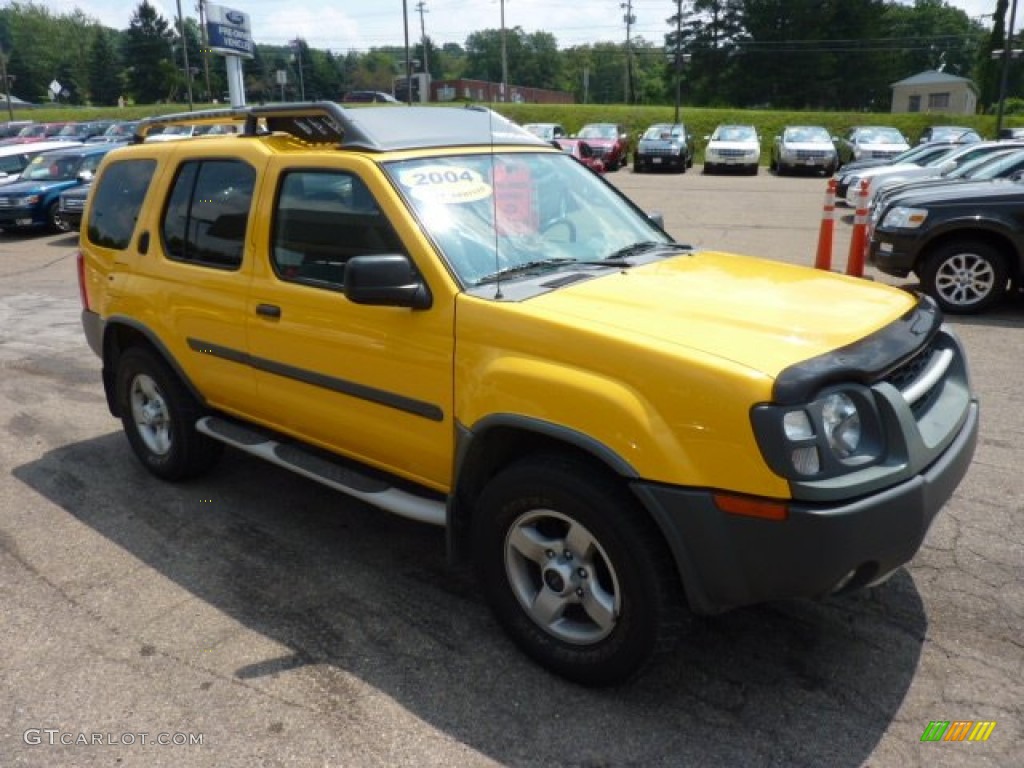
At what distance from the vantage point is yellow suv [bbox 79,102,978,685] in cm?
243

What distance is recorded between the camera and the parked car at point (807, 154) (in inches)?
1019

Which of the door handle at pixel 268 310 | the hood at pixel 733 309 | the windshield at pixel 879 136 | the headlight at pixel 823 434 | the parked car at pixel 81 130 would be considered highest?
the parked car at pixel 81 130

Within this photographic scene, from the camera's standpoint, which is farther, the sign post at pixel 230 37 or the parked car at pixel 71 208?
the sign post at pixel 230 37

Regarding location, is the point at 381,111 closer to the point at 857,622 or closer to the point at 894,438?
the point at 894,438

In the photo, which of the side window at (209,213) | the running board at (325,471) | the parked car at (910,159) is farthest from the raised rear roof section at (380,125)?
the parked car at (910,159)

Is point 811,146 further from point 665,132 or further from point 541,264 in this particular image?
point 541,264

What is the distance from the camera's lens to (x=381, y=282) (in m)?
2.97

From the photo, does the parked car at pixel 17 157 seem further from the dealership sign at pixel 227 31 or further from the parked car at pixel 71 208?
the dealership sign at pixel 227 31

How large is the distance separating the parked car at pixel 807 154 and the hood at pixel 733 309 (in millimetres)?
24541

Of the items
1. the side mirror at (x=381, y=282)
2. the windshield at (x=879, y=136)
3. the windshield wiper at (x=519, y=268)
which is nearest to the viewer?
the side mirror at (x=381, y=282)

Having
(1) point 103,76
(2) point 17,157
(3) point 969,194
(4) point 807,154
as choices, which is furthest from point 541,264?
(1) point 103,76

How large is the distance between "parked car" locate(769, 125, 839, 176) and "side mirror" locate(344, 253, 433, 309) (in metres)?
25.6

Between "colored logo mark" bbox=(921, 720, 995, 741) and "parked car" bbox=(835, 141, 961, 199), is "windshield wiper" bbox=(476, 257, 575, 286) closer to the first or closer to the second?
"colored logo mark" bbox=(921, 720, 995, 741)

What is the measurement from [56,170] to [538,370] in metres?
18.0
